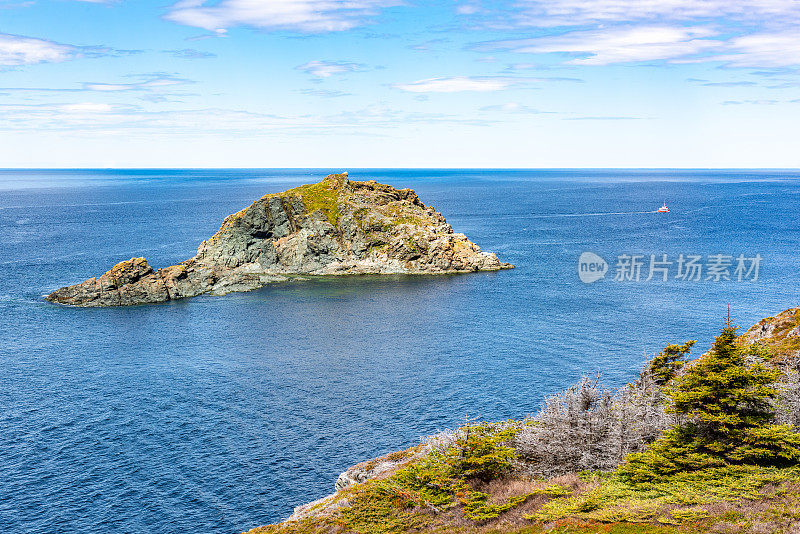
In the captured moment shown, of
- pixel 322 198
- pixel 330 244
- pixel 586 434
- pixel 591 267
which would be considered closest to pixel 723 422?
pixel 586 434

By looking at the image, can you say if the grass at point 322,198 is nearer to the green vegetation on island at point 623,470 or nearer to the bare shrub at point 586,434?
the green vegetation on island at point 623,470

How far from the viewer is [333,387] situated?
237ft

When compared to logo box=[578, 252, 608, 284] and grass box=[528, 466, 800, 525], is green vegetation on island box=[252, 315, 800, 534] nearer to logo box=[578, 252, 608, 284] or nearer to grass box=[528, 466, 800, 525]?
grass box=[528, 466, 800, 525]

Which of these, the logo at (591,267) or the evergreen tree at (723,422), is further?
the logo at (591,267)

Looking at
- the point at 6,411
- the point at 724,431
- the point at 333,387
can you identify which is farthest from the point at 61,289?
the point at 724,431

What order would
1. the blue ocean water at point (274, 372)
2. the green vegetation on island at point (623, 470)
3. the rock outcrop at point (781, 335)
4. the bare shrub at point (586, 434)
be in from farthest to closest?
the blue ocean water at point (274, 372) < the rock outcrop at point (781, 335) < the bare shrub at point (586, 434) < the green vegetation on island at point (623, 470)

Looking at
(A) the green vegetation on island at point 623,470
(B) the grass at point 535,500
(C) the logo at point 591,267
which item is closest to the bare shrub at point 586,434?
(A) the green vegetation on island at point 623,470

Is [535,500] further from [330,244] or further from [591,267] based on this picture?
[591,267]

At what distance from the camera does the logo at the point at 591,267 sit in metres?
133

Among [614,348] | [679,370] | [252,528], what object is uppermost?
[679,370]

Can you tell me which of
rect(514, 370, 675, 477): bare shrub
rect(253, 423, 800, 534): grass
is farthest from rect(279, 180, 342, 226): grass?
rect(514, 370, 675, 477): bare shrub

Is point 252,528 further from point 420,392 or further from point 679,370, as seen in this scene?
point 679,370

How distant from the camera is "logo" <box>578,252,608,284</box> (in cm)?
13262

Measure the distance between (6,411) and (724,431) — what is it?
65867mm
